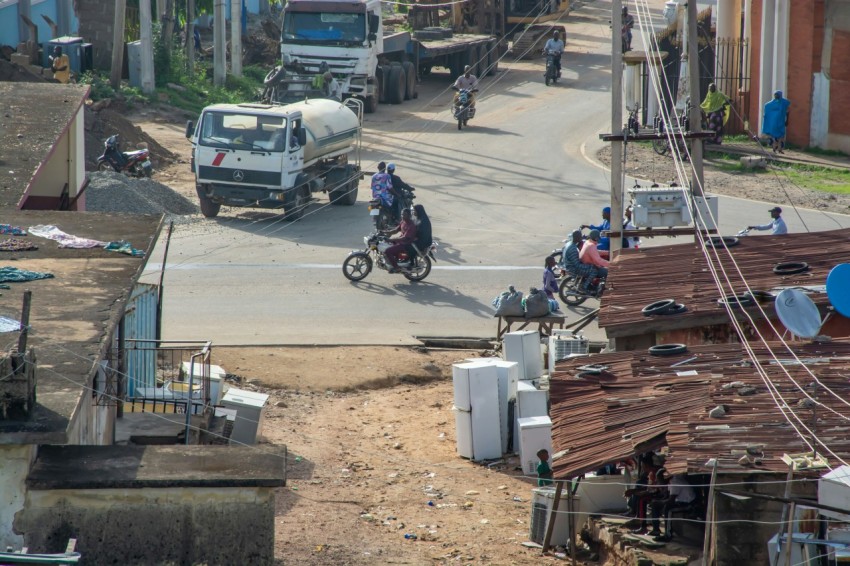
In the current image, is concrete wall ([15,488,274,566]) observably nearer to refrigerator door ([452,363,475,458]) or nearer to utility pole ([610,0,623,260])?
refrigerator door ([452,363,475,458])

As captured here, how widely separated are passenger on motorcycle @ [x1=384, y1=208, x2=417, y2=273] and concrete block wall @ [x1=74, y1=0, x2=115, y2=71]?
20.5m

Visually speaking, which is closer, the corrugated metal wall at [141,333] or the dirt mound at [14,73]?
the corrugated metal wall at [141,333]

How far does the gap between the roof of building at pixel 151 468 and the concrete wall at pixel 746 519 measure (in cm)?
358

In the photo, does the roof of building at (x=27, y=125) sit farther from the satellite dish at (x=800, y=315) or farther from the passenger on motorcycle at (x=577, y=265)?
the satellite dish at (x=800, y=315)

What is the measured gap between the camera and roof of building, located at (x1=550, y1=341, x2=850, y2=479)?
9.98 meters

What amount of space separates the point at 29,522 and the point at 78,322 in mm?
2445

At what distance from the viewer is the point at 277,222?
2583 cm

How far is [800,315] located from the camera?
40.6 feet

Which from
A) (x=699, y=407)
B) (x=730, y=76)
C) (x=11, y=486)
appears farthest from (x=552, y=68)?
(x=11, y=486)

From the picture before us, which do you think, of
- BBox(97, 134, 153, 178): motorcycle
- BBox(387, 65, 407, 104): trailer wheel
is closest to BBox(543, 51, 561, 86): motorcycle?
BBox(387, 65, 407, 104): trailer wheel

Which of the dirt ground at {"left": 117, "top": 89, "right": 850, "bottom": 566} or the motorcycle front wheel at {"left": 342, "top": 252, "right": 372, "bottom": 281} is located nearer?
the dirt ground at {"left": 117, "top": 89, "right": 850, "bottom": 566}

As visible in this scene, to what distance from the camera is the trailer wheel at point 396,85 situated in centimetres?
3834

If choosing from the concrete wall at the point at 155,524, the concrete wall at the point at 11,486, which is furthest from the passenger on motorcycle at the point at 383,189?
the concrete wall at the point at 11,486

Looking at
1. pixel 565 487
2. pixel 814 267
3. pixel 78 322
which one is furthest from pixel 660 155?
pixel 78 322
